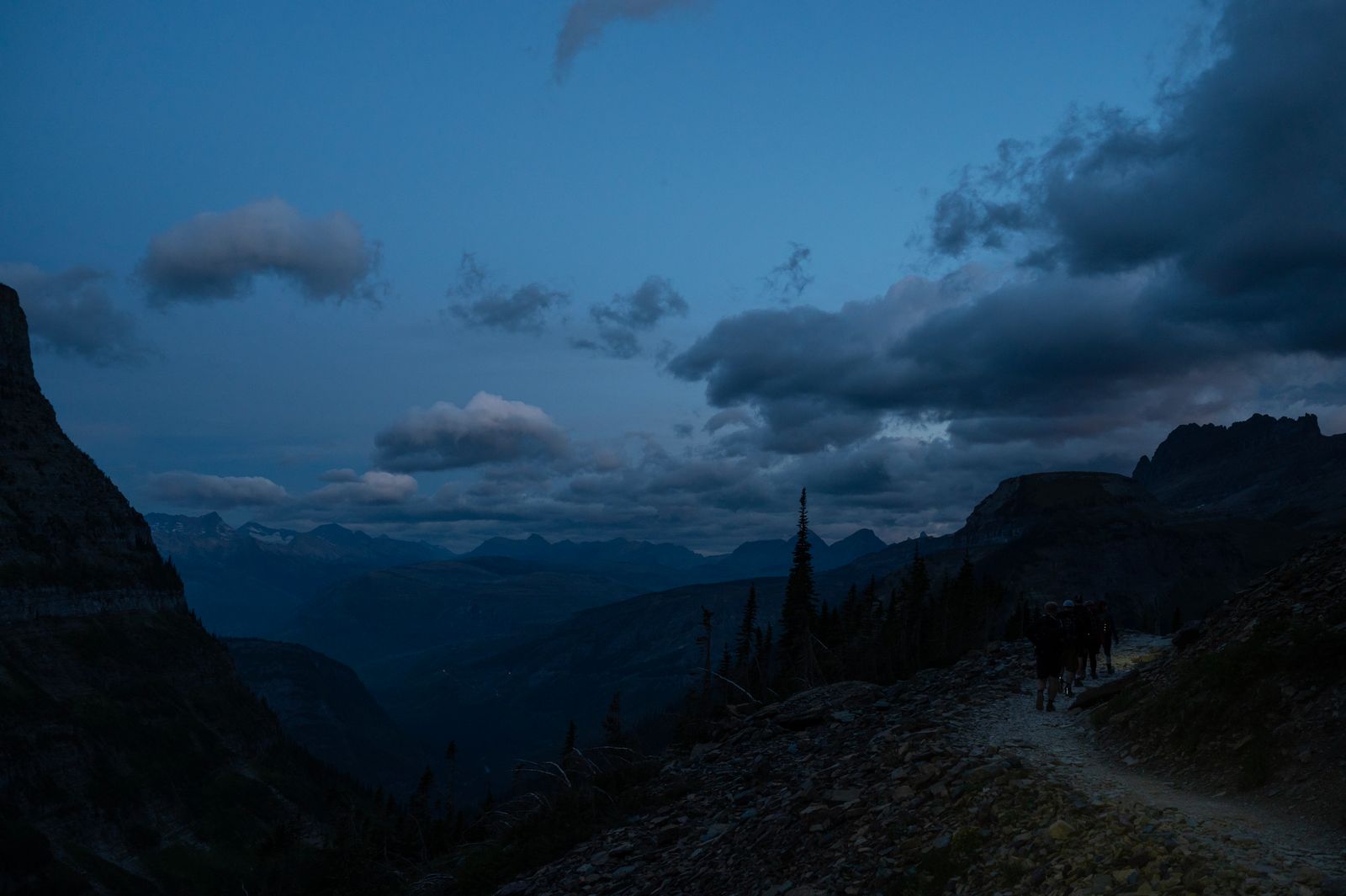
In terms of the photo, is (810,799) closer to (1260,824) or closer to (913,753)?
(913,753)

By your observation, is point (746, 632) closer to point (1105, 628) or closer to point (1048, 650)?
point (1105, 628)

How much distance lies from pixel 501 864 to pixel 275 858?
19932cm

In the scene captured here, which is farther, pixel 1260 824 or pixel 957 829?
pixel 957 829

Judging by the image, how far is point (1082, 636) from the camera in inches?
1192

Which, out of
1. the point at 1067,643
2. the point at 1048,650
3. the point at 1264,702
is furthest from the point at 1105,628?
the point at 1264,702

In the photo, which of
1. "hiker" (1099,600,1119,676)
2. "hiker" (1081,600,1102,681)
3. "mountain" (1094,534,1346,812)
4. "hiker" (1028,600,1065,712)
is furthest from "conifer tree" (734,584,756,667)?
"mountain" (1094,534,1346,812)

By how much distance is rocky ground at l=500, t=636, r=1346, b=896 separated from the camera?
12.4 meters

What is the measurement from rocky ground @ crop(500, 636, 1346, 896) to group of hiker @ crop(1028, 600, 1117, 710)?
1.42 meters

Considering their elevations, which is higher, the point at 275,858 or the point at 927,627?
the point at 927,627

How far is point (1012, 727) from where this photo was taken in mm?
23391

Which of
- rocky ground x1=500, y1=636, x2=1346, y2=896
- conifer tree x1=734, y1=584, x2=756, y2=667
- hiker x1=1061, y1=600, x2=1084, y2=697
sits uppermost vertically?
hiker x1=1061, y1=600, x2=1084, y2=697

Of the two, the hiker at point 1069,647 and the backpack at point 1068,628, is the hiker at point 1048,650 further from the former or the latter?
the hiker at point 1069,647

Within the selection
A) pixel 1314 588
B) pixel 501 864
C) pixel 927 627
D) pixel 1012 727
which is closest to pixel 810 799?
pixel 1012 727

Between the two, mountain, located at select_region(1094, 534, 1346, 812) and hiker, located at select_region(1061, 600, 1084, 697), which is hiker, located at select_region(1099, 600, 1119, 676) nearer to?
hiker, located at select_region(1061, 600, 1084, 697)
